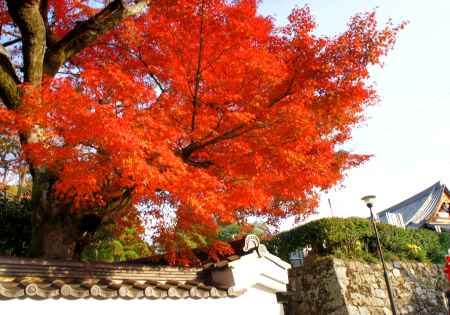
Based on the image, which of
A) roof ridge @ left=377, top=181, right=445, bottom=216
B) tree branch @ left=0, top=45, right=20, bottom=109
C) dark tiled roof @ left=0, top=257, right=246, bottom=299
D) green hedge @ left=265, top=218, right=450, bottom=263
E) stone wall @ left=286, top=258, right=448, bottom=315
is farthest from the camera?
roof ridge @ left=377, top=181, right=445, bottom=216

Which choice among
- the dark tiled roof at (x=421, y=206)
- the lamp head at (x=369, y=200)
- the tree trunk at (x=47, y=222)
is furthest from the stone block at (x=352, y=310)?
the dark tiled roof at (x=421, y=206)

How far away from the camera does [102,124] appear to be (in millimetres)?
7699

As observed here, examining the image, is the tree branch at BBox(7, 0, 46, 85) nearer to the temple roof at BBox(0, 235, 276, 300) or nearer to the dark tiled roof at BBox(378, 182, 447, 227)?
the temple roof at BBox(0, 235, 276, 300)

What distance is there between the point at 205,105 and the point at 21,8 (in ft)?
16.7

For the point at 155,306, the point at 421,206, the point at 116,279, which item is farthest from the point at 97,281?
the point at 421,206

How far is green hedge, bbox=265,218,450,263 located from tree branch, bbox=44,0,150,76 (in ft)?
44.2

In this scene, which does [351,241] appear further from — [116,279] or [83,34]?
[83,34]

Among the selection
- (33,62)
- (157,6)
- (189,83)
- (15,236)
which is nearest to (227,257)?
(189,83)

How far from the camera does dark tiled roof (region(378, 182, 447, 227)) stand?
31855 millimetres

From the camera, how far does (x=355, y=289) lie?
1792cm

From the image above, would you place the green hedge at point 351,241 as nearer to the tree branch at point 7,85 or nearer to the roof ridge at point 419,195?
the roof ridge at point 419,195

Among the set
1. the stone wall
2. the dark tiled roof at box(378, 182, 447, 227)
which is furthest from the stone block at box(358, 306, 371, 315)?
→ the dark tiled roof at box(378, 182, 447, 227)

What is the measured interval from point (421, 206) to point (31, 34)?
3228cm

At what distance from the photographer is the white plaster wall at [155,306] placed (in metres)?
6.38
